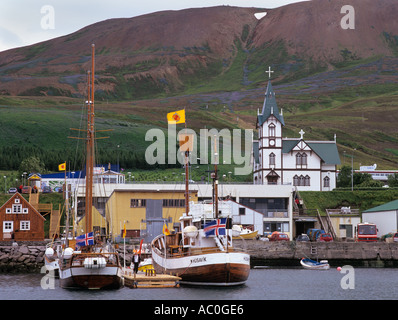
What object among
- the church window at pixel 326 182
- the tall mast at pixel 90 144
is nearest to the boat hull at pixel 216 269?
the tall mast at pixel 90 144

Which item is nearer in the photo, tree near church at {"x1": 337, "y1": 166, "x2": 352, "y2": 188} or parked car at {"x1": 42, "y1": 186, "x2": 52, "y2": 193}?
parked car at {"x1": 42, "y1": 186, "x2": 52, "y2": 193}

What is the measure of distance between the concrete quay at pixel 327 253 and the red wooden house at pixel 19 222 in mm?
28168

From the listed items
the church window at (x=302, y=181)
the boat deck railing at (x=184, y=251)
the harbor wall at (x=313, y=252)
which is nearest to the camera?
the boat deck railing at (x=184, y=251)

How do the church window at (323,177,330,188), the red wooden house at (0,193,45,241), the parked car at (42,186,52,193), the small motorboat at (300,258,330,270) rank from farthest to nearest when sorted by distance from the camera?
the church window at (323,177,330,188) < the parked car at (42,186,52,193) < the red wooden house at (0,193,45,241) < the small motorboat at (300,258,330,270)

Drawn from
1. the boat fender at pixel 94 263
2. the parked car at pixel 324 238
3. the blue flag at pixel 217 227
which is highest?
the blue flag at pixel 217 227

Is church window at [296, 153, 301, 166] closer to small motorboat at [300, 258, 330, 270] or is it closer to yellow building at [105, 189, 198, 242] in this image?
yellow building at [105, 189, 198, 242]

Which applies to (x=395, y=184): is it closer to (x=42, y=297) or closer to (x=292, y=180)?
(x=292, y=180)

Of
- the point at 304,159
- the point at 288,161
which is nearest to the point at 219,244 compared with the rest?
the point at 288,161

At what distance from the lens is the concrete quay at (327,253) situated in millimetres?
86500

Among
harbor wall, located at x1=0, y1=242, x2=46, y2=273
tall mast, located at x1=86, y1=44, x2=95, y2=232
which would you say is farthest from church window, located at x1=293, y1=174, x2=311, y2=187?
tall mast, located at x1=86, y1=44, x2=95, y2=232

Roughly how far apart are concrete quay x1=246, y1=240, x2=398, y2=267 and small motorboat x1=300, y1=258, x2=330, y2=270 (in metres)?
4.71

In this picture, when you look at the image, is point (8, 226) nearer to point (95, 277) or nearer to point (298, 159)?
point (95, 277)

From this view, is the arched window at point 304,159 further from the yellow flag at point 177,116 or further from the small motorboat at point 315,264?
the yellow flag at point 177,116

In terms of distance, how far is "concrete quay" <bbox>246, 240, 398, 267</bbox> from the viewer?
86.5 meters
